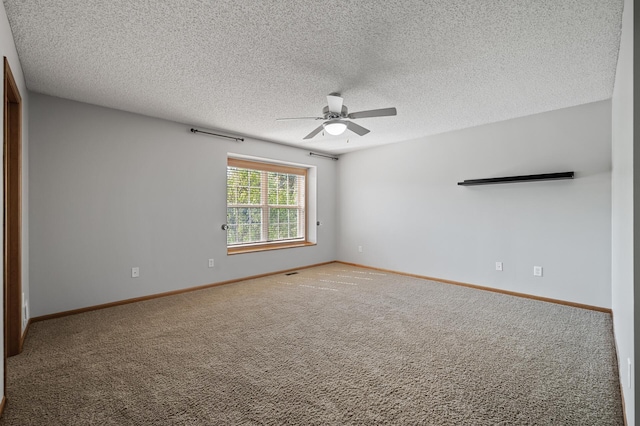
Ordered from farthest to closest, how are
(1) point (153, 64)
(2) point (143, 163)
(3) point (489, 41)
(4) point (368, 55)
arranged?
(2) point (143, 163) < (1) point (153, 64) < (4) point (368, 55) < (3) point (489, 41)

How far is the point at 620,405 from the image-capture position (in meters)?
1.80

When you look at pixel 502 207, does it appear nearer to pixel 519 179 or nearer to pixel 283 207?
pixel 519 179

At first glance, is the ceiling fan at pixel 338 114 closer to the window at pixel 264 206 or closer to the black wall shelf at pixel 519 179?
the black wall shelf at pixel 519 179

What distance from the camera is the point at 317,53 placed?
2.40m

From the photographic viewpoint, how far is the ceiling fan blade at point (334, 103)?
114 inches

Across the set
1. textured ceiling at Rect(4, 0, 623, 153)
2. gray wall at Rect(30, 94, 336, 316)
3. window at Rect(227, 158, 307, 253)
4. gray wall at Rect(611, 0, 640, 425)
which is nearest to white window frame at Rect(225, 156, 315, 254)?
window at Rect(227, 158, 307, 253)

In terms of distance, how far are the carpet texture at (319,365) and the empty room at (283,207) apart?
0.02 m

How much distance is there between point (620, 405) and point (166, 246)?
14.9 feet

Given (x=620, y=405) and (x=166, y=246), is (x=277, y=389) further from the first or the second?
(x=166, y=246)

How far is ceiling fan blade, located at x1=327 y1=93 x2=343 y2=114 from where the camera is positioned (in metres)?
2.91

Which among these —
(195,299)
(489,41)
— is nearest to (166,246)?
(195,299)

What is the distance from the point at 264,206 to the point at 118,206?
233 centimetres

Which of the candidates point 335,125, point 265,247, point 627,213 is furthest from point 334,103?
point 265,247

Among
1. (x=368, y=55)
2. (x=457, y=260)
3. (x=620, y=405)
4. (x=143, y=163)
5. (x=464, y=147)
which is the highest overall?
(x=368, y=55)
